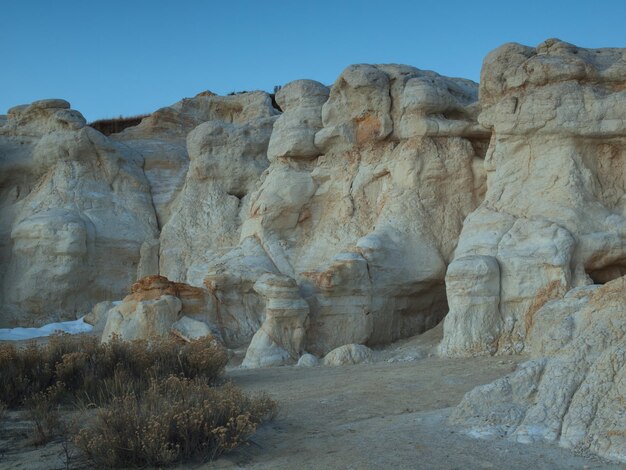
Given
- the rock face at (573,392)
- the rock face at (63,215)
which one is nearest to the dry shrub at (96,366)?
the rock face at (573,392)

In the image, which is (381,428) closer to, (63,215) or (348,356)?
(348,356)

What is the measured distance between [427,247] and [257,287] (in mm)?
2682

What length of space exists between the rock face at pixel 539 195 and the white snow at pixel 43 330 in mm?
8206

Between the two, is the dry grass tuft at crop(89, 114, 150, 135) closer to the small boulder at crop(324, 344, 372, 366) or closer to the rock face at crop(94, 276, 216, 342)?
the rock face at crop(94, 276, 216, 342)

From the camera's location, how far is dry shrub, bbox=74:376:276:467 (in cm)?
437

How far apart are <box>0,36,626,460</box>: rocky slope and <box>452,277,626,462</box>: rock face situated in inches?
0.8

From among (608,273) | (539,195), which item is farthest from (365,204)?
(608,273)

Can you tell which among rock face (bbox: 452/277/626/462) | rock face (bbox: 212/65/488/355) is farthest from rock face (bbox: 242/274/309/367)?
rock face (bbox: 452/277/626/462)

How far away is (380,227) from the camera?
1180 cm

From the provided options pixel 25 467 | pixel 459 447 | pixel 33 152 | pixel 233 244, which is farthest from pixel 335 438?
pixel 33 152

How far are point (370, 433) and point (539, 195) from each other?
6.11 meters

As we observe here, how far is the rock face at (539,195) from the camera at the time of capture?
364 inches

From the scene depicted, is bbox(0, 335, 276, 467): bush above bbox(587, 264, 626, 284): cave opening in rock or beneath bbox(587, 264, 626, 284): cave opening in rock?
beneath

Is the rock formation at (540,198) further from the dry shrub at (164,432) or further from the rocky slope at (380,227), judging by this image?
the dry shrub at (164,432)
